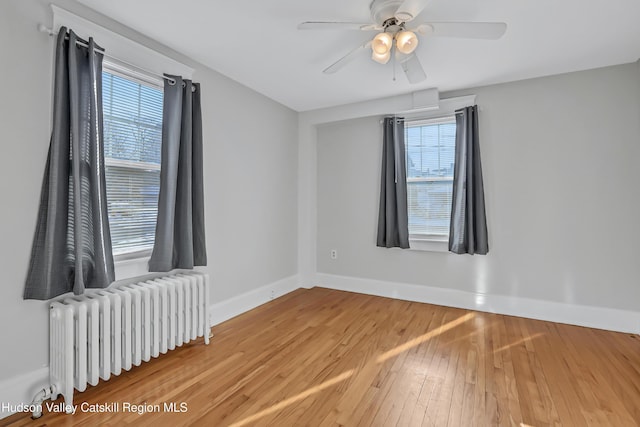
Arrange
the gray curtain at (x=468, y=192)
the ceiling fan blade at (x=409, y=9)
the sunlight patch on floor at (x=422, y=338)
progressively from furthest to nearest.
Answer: the gray curtain at (x=468, y=192), the sunlight patch on floor at (x=422, y=338), the ceiling fan blade at (x=409, y=9)

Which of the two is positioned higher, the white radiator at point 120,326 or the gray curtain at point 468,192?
the gray curtain at point 468,192

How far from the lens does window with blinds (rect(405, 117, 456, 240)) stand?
3568 mm

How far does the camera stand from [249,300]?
11.1 feet

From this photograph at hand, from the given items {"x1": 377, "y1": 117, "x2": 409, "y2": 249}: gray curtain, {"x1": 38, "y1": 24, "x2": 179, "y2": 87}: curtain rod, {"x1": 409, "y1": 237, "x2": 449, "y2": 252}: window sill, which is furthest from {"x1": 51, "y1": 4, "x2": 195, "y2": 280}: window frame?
{"x1": 409, "y1": 237, "x2": 449, "y2": 252}: window sill

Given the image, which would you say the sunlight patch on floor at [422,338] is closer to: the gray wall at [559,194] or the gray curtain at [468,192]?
the gray wall at [559,194]

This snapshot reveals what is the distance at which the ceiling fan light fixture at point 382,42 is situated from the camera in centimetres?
188

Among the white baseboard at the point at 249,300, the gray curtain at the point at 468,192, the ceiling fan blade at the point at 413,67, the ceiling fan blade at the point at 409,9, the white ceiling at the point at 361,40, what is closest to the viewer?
the ceiling fan blade at the point at 409,9

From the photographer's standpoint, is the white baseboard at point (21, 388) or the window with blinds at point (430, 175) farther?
the window with blinds at point (430, 175)

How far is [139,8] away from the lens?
2.03 m

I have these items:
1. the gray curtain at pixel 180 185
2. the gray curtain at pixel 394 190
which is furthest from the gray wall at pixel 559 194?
the gray curtain at pixel 180 185

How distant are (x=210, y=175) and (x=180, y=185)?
1.39ft

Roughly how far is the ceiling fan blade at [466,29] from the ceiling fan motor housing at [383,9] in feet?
0.65

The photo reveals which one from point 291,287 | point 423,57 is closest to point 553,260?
point 423,57

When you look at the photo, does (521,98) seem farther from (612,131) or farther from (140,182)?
(140,182)
